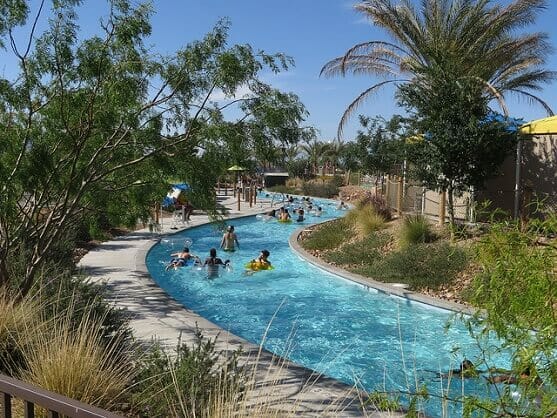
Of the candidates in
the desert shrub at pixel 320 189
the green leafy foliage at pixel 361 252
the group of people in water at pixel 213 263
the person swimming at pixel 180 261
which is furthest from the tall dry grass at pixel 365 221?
the desert shrub at pixel 320 189

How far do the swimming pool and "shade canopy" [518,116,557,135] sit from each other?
525cm

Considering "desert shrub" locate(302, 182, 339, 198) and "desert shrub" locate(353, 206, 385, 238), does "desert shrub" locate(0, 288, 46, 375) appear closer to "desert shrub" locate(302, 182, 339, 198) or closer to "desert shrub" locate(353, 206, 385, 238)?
"desert shrub" locate(353, 206, 385, 238)

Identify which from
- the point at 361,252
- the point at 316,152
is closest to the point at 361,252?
the point at 361,252

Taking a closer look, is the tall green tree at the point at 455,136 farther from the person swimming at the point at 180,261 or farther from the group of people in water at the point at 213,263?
the person swimming at the point at 180,261

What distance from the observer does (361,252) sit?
14.5 meters

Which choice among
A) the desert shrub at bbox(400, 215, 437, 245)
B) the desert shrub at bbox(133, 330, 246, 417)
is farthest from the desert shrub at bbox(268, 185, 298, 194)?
the desert shrub at bbox(133, 330, 246, 417)

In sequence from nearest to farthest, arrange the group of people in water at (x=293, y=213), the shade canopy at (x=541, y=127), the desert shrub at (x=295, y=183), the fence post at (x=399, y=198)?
the shade canopy at (x=541, y=127) < the fence post at (x=399, y=198) < the group of people in water at (x=293, y=213) < the desert shrub at (x=295, y=183)

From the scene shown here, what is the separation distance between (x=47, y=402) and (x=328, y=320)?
8.50 metres

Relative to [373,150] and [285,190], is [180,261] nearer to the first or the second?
[373,150]

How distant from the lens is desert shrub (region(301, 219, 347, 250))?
1697cm

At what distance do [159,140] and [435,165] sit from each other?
8669mm

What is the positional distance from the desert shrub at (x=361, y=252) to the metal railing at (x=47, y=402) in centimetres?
1179

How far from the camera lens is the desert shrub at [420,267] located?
1138 cm

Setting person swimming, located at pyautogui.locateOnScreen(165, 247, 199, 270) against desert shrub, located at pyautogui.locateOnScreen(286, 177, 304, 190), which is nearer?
person swimming, located at pyautogui.locateOnScreen(165, 247, 199, 270)
